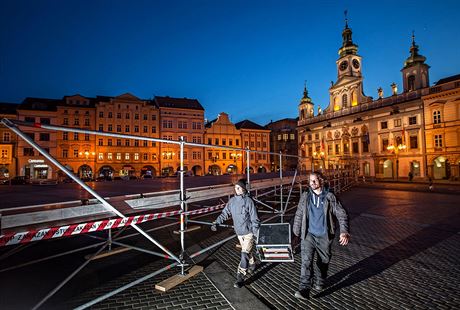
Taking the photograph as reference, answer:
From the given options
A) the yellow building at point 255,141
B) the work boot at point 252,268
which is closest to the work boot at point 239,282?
the work boot at point 252,268

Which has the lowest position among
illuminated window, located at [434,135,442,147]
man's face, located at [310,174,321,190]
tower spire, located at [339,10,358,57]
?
man's face, located at [310,174,321,190]

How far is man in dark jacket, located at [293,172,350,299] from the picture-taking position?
4.18 m

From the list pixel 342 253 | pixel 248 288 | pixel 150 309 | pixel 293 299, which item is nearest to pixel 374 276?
pixel 342 253

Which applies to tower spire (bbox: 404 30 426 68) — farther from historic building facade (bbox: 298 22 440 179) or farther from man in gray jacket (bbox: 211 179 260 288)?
man in gray jacket (bbox: 211 179 260 288)

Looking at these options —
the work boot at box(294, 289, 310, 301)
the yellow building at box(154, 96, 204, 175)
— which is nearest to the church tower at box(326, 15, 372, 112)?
the yellow building at box(154, 96, 204, 175)

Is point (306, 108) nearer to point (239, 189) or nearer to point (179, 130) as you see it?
point (179, 130)

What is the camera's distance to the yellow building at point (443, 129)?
3161 cm

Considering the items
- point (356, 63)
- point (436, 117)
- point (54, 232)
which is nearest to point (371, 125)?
point (436, 117)

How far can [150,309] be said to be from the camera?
3807mm

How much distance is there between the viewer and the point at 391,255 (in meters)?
6.02

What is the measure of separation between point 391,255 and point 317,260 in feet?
9.71

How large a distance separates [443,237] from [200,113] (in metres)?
47.0

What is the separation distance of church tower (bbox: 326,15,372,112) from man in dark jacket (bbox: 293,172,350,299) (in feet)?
154

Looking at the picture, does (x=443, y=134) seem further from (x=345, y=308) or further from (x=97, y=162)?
(x=97, y=162)
